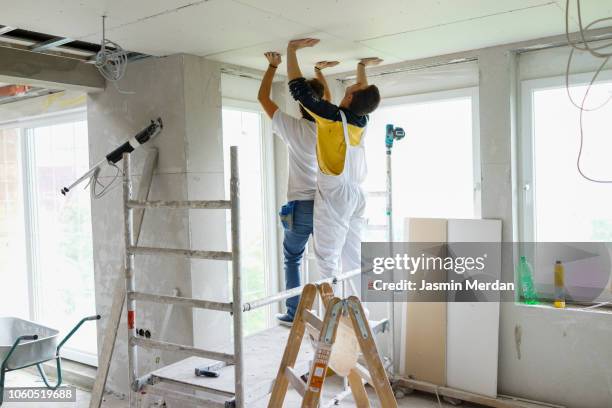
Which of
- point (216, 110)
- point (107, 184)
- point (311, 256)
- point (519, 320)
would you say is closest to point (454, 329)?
point (519, 320)

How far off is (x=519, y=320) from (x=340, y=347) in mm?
1447

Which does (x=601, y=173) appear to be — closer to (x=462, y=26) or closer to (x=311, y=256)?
(x=462, y=26)

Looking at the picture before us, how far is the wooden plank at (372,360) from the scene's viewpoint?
2350 millimetres

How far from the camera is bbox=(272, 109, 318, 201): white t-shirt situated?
10.00 feet

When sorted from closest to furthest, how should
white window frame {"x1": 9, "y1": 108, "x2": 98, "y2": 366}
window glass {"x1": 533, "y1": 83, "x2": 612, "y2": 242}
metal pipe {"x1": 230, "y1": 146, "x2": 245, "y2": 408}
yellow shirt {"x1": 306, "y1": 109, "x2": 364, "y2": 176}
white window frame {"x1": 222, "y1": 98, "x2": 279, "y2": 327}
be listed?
1. metal pipe {"x1": 230, "y1": 146, "x2": 245, "y2": 408}
2. yellow shirt {"x1": 306, "y1": 109, "x2": 364, "y2": 176}
3. window glass {"x1": 533, "y1": 83, "x2": 612, "y2": 242}
4. white window frame {"x1": 222, "y1": 98, "x2": 279, "y2": 327}
5. white window frame {"x1": 9, "y1": 108, "x2": 98, "y2": 366}

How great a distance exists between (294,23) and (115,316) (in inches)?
77.6

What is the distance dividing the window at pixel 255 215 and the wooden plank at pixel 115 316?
2.81 feet

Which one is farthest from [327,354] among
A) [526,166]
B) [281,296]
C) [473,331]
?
[526,166]

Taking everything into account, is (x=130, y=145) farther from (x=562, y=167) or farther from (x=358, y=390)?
(x=562, y=167)

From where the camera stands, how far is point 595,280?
130 inches

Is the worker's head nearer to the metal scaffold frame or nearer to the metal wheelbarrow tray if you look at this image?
the metal scaffold frame

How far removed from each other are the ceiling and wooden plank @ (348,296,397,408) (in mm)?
1377

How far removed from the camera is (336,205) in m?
3.04

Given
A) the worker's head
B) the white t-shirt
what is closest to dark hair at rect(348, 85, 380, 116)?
the worker's head
